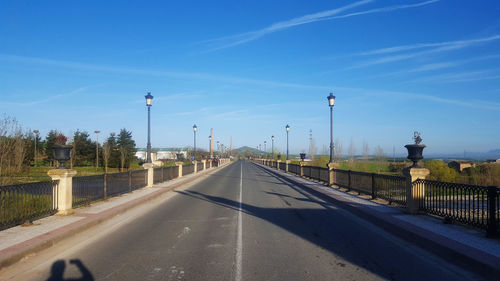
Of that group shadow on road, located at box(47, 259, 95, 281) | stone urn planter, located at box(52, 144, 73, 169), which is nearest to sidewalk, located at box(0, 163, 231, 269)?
shadow on road, located at box(47, 259, 95, 281)

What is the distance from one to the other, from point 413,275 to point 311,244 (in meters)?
2.45

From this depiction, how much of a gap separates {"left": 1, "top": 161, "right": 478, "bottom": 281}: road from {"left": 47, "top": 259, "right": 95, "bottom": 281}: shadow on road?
0.02 metres

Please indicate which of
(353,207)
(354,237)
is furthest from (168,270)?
(353,207)

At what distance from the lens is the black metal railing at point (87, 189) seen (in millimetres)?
11641

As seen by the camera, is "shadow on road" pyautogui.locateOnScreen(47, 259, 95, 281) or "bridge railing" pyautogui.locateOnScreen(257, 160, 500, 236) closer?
"shadow on road" pyautogui.locateOnScreen(47, 259, 95, 281)

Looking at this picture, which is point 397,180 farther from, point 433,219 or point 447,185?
A: point 447,185

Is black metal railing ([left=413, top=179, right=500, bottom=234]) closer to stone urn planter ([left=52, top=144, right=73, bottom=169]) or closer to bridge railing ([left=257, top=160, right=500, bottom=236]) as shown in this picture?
bridge railing ([left=257, top=160, right=500, bottom=236])

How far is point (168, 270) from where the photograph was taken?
236 inches

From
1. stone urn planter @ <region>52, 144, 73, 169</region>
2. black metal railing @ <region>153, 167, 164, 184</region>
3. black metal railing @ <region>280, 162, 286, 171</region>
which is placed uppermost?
stone urn planter @ <region>52, 144, 73, 169</region>

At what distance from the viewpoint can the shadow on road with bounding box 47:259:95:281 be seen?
18.4ft

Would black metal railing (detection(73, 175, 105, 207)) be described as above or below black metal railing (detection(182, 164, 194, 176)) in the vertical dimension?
above

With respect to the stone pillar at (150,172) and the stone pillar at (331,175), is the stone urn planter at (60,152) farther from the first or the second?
the stone pillar at (331,175)

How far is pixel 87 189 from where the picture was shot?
40.8ft

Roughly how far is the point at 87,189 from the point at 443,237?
424 inches
